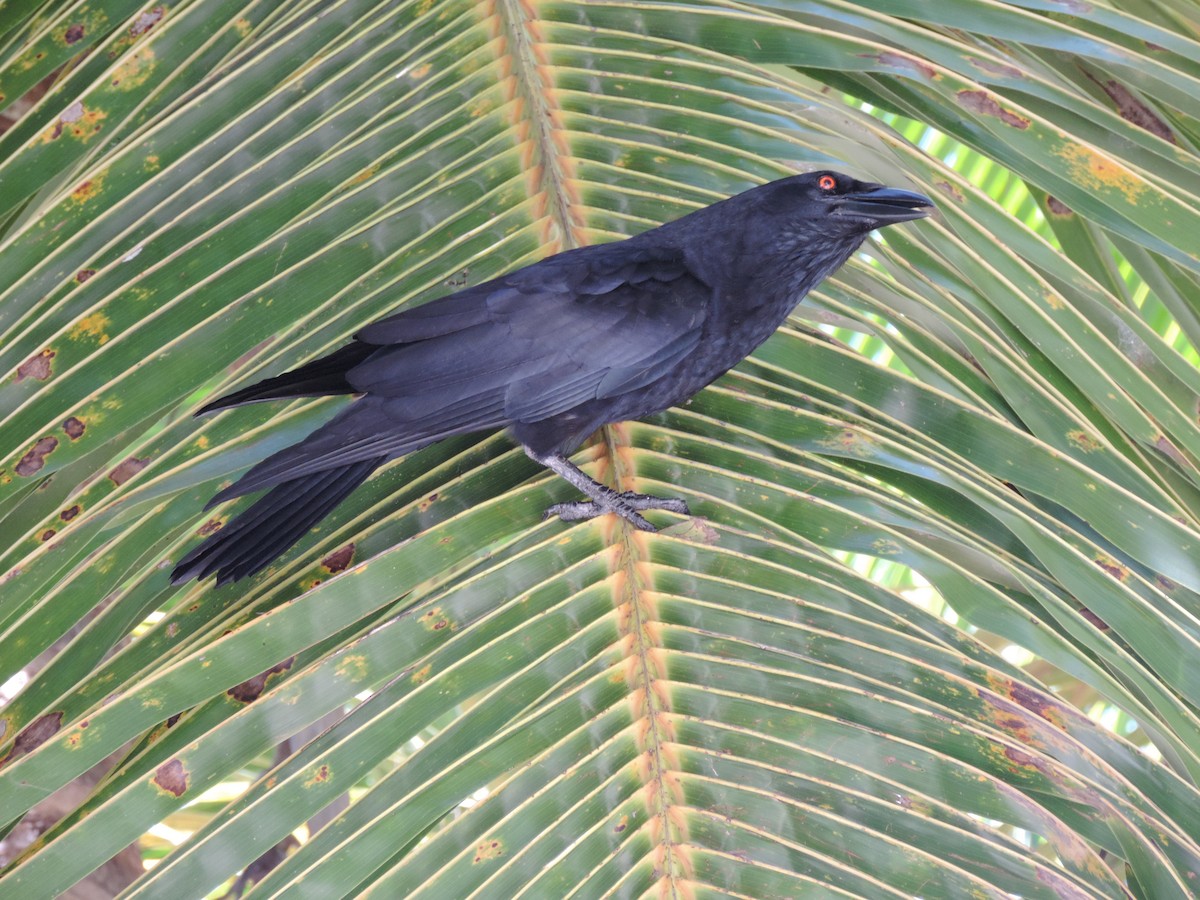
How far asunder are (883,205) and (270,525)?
3.27ft

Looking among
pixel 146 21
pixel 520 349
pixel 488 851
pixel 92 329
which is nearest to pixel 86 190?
pixel 92 329

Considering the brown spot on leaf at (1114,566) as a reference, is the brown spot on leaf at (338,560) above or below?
above

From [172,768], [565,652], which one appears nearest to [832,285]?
[565,652]

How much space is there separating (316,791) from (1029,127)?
122cm

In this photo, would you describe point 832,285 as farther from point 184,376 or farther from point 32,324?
point 32,324

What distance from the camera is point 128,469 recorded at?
4.98 ft

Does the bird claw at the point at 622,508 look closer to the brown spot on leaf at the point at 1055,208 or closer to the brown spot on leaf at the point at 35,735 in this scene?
the brown spot on leaf at the point at 35,735

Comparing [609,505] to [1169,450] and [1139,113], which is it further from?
[1139,113]

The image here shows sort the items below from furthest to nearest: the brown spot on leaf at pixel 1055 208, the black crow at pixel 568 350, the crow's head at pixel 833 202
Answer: the brown spot on leaf at pixel 1055 208
the crow's head at pixel 833 202
the black crow at pixel 568 350

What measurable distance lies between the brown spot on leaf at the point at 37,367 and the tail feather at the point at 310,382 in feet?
0.62

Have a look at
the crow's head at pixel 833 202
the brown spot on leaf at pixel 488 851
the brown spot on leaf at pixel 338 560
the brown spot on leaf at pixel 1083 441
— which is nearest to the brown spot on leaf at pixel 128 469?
the brown spot on leaf at pixel 338 560

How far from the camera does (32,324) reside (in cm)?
146

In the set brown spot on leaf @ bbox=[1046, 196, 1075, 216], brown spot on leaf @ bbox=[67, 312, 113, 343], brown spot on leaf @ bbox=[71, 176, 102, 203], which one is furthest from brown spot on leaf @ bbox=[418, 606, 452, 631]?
brown spot on leaf @ bbox=[1046, 196, 1075, 216]

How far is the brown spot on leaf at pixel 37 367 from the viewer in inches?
55.9
